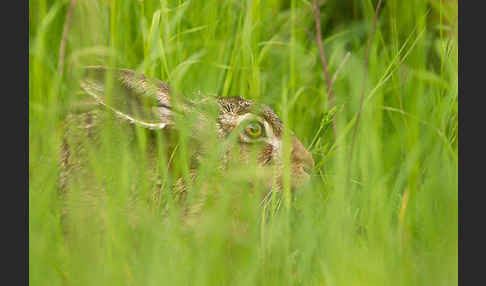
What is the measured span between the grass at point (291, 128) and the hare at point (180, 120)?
64 mm

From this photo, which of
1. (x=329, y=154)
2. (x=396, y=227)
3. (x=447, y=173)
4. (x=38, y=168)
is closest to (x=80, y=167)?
(x=38, y=168)

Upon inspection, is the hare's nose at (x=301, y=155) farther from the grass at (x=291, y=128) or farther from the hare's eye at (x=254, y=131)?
the hare's eye at (x=254, y=131)

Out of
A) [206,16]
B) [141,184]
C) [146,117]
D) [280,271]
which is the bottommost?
[280,271]

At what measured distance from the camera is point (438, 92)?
4.63 metres

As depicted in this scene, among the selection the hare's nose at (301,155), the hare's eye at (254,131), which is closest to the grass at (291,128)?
the hare's nose at (301,155)

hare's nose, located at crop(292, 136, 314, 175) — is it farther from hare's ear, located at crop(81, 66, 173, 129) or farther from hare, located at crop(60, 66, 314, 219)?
hare's ear, located at crop(81, 66, 173, 129)

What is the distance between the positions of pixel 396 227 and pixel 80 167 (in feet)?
5.68

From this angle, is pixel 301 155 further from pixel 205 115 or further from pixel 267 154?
pixel 205 115

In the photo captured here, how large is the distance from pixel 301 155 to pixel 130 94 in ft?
3.23

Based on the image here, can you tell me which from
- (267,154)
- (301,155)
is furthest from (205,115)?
(301,155)

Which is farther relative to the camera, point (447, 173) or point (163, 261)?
point (447, 173)

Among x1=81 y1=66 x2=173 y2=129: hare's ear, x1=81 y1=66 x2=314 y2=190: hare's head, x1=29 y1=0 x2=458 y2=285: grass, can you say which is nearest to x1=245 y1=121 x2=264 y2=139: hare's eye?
x1=81 y1=66 x2=314 y2=190: hare's head

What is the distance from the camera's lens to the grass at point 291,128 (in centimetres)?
405

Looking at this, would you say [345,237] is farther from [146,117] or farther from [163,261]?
[146,117]
